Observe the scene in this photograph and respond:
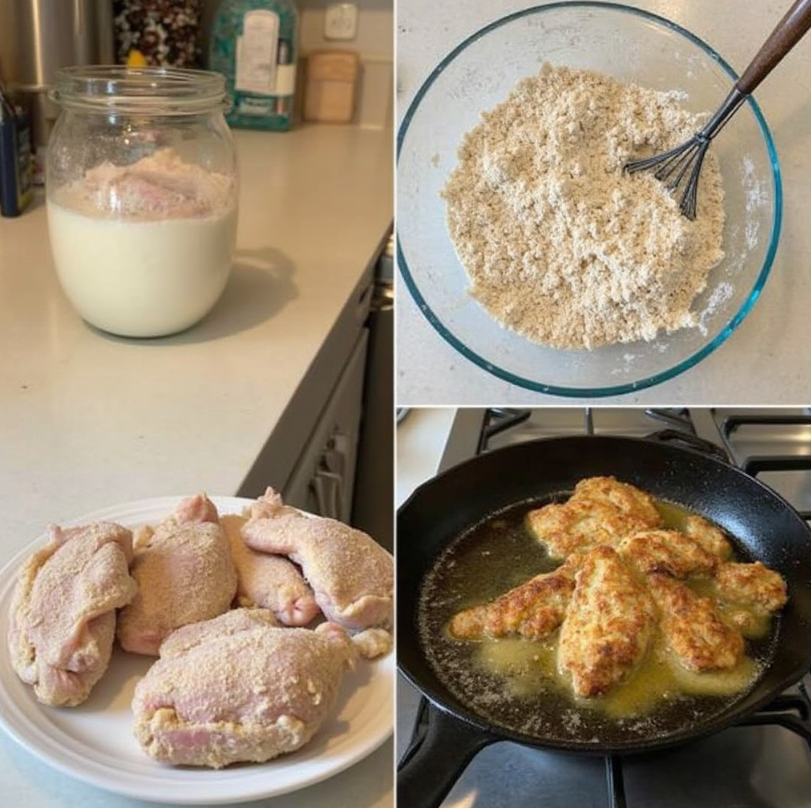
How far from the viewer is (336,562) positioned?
0.46 metres

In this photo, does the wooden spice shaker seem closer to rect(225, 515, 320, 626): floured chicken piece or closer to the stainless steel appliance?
the stainless steel appliance

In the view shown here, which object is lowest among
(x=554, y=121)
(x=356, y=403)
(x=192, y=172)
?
(x=356, y=403)

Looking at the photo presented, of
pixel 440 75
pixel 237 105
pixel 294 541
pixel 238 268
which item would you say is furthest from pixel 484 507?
pixel 237 105

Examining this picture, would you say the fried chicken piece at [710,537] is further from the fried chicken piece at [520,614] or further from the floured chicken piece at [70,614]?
the floured chicken piece at [70,614]

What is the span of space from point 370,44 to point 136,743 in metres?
1.31

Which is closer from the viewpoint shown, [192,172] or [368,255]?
[192,172]

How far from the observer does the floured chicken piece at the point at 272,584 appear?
1.50 feet

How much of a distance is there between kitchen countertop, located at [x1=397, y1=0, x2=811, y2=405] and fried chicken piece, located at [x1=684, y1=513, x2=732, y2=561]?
2.4 inches

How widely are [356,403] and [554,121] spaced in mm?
641

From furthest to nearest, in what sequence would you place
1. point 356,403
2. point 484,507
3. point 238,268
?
point 356,403 → point 238,268 → point 484,507

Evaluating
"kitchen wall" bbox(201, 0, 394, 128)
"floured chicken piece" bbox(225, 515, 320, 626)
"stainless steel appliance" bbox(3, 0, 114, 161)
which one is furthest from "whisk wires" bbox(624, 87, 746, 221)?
"kitchen wall" bbox(201, 0, 394, 128)

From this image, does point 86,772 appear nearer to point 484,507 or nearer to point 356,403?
point 484,507

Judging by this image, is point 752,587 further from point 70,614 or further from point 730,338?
point 70,614

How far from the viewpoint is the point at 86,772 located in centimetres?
39
